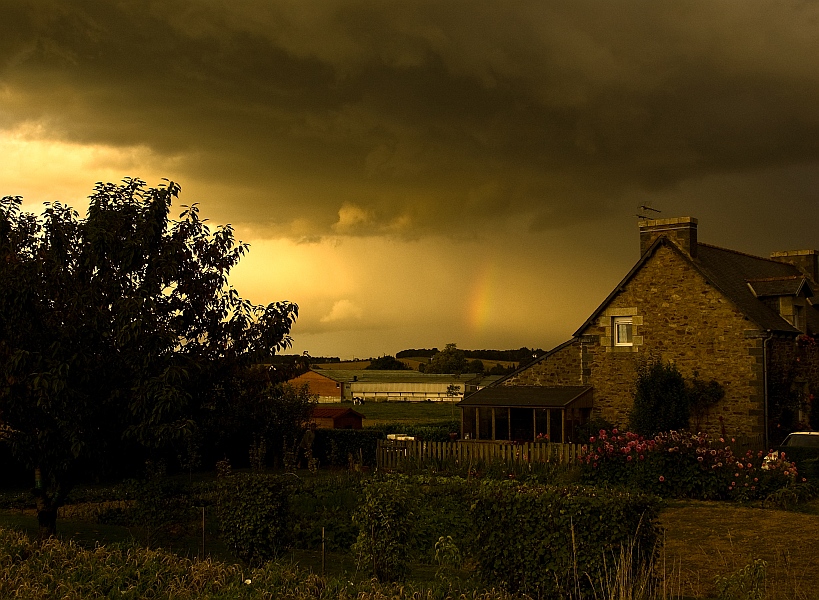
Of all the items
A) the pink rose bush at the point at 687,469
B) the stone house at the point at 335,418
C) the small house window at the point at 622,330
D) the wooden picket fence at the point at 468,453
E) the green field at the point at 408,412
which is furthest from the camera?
the green field at the point at 408,412

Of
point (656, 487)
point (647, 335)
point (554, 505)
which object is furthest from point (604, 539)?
point (647, 335)

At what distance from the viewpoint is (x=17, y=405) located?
1357cm

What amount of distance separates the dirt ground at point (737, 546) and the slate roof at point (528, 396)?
1064cm

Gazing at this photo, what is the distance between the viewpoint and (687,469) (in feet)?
73.0

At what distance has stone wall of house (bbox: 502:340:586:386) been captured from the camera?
33406mm

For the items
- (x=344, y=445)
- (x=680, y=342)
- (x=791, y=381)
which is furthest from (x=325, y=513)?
(x=791, y=381)

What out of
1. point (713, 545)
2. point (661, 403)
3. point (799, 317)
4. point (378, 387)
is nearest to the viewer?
point (713, 545)

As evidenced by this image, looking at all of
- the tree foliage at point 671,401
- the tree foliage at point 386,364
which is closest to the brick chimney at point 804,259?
the tree foliage at point 671,401

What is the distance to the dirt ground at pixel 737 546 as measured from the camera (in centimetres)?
1255

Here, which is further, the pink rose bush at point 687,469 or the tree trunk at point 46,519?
the pink rose bush at point 687,469

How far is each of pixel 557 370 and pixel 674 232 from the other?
6.89 meters

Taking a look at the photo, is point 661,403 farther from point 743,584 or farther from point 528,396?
point 743,584

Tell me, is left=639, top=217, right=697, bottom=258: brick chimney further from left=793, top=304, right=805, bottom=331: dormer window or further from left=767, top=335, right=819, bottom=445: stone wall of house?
left=767, top=335, right=819, bottom=445: stone wall of house

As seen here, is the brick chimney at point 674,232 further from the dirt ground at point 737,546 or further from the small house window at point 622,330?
the dirt ground at point 737,546
